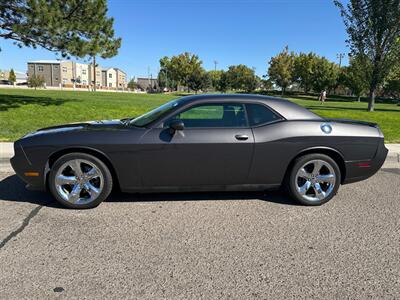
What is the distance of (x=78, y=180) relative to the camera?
3963 mm

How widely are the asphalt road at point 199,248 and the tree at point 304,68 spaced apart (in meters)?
62.6

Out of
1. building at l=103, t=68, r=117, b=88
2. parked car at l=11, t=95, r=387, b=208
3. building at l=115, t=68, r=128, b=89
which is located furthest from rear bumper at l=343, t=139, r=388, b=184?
building at l=115, t=68, r=128, b=89

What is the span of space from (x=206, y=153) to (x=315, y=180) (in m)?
1.50

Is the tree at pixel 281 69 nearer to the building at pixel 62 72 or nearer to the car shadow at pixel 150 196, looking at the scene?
the building at pixel 62 72

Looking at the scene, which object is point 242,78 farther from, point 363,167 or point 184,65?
point 363,167

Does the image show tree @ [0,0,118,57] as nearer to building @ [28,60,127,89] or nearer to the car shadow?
the car shadow

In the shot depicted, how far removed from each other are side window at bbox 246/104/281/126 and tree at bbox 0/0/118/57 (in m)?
9.90

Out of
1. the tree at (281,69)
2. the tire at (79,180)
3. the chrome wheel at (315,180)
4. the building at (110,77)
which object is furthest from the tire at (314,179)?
the building at (110,77)

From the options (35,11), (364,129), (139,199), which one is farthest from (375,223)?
(35,11)

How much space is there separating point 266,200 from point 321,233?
1062 mm

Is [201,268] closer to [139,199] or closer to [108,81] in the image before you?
[139,199]

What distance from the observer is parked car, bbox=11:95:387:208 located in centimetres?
393

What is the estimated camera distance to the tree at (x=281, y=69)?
61.8m

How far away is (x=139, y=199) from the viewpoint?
173 inches
